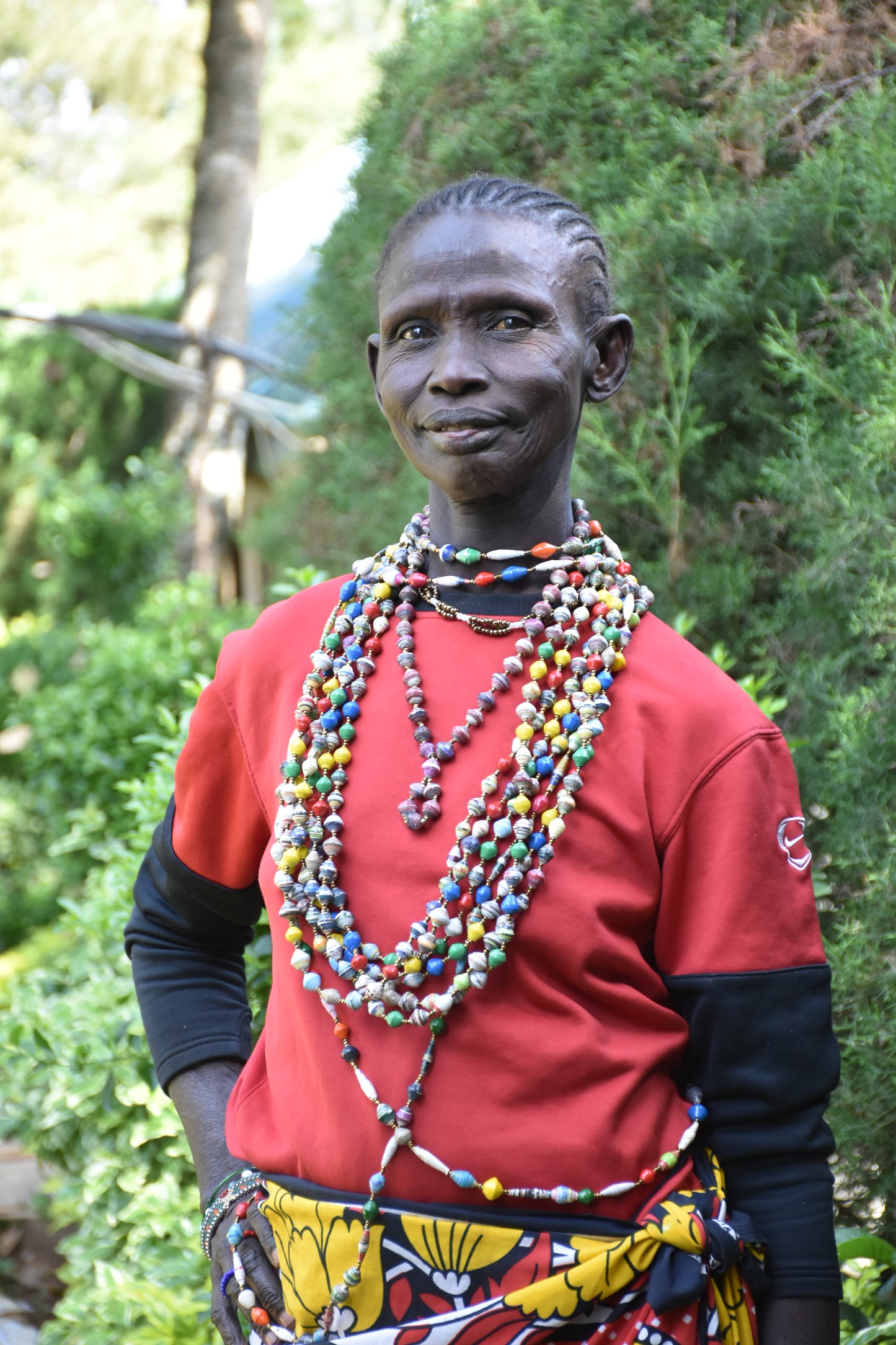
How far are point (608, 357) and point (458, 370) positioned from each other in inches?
12.0

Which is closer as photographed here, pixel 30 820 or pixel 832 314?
pixel 832 314

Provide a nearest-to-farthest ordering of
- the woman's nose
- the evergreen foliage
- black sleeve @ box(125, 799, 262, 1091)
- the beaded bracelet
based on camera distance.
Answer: the woman's nose → the beaded bracelet → black sleeve @ box(125, 799, 262, 1091) → the evergreen foliage

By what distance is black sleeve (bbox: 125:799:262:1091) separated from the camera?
6.29 feet

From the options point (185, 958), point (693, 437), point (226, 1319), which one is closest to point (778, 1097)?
point (226, 1319)

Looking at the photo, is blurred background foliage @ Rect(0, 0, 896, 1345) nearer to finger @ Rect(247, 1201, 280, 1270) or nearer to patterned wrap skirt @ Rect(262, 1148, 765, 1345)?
patterned wrap skirt @ Rect(262, 1148, 765, 1345)

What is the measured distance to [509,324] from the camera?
1.58 metres

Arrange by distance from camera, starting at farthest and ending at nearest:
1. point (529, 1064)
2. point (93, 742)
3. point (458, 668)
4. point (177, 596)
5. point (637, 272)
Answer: point (177, 596) < point (93, 742) < point (637, 272) < point (458, 668) < point (529, 1064)

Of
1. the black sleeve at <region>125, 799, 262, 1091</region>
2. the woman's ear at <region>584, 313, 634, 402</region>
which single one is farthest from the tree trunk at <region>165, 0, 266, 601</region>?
the woman's ear at <region>584, 313, 634, 402</region>

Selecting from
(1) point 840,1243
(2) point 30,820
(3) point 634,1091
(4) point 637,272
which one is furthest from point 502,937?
(2) point 30,820

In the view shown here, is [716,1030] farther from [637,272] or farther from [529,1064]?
[637,272]

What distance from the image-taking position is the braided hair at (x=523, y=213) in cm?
162

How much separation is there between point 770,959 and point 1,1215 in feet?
12.9

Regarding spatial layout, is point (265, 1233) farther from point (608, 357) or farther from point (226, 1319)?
point (608, 357)

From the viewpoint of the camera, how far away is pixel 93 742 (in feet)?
19.1
